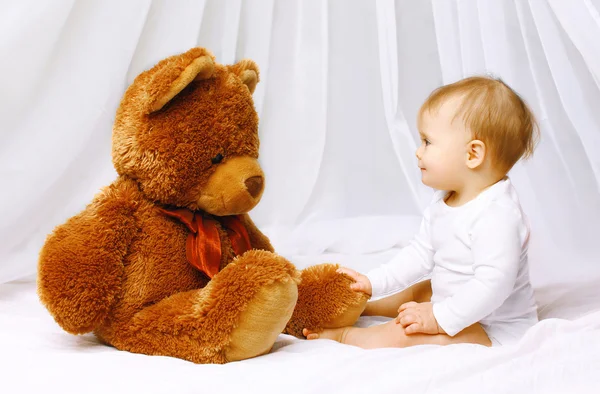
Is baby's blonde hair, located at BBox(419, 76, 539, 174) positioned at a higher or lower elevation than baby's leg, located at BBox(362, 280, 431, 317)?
higher

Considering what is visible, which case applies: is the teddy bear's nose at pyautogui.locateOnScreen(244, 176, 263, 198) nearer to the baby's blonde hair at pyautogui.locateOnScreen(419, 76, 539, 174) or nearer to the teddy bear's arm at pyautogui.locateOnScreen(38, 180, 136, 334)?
the teddy bear's arm at pyautogui.locateOnScreen(38, 180, 136, 334)

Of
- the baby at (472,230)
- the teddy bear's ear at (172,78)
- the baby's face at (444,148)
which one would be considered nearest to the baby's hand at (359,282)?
the baby at (472,230)

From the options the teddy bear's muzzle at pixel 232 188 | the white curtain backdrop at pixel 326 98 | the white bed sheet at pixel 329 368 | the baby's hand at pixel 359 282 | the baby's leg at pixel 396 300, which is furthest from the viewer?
the white curtain backdrop at pixel 326 98

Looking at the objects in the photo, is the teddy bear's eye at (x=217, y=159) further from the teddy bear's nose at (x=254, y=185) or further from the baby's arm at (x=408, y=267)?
the baby's arm at (x=408, y=267)

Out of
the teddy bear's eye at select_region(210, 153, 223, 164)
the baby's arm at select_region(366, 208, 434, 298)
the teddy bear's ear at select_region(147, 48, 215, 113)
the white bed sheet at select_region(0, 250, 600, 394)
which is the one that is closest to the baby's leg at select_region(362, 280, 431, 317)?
the baby's arm at select_region(366, 208, 434, 298)

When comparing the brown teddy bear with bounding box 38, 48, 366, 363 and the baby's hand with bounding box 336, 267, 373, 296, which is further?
the baby's hand with bounding box 336, 267, 373, 296

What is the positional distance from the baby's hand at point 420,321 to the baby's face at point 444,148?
23 centimetres

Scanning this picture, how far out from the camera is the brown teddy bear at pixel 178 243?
3.08ft

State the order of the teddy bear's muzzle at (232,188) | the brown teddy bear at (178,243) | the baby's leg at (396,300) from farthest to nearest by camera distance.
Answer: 1. the baby's leg at (396,300)
2. the teddy bear's muzzle at (232,188)
3. the brown teddy bear at (178,243)

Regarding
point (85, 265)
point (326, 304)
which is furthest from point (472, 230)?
point (85, 265)

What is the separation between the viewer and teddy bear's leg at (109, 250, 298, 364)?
3.03ft

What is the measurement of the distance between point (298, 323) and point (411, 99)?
108cm

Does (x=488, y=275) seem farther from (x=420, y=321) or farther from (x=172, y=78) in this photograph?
(x=172, y=78)

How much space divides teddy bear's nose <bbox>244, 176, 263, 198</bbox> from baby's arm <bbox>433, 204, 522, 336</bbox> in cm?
36
